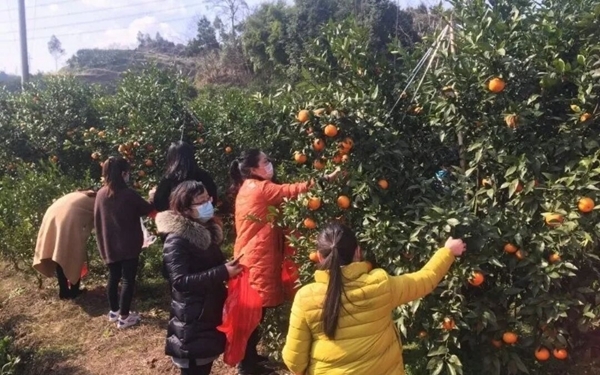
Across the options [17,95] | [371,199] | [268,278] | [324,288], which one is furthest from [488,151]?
[17,95]

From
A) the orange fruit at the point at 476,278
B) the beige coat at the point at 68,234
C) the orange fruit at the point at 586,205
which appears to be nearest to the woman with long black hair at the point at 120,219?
the beige coat at the point at 68,234

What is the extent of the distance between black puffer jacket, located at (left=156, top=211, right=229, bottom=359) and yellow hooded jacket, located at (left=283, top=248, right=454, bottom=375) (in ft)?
2.10

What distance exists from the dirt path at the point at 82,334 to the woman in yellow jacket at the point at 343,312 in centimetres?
154

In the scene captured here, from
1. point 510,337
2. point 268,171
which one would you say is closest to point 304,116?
point 268,171

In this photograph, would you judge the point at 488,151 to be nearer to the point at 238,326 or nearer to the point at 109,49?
the point at 238,326

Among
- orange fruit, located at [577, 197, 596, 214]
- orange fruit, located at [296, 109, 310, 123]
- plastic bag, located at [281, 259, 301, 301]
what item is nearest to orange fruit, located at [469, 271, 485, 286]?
orange fruit, located at [577, 197, 596, 214]

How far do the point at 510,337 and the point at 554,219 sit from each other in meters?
0.59

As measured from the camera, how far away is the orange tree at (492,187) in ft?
Answer: 8.02

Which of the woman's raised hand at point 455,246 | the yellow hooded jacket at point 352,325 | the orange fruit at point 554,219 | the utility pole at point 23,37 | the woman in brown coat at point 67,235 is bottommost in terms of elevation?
the woman in brown coat at point 67,235

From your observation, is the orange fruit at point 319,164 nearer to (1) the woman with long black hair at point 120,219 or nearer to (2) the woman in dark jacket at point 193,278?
(2) the woman in dark jacket at point 193,278

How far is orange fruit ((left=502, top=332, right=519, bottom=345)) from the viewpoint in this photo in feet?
8.37

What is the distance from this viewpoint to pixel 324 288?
6.68ft

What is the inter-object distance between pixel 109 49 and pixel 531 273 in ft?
133

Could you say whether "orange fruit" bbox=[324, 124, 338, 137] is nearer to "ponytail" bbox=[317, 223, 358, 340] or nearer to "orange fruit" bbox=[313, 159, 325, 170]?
"orange fruit" bbox=[313, 159, 325, 170]
